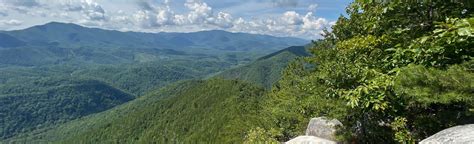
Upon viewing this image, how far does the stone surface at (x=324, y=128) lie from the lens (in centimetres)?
1788

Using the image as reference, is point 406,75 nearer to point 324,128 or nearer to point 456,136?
point 456,136

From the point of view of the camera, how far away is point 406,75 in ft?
31.7

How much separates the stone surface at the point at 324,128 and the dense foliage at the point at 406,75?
988 millimetres

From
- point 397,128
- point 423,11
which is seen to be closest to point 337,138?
point 397,128

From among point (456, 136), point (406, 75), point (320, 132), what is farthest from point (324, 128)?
point (456, 136)

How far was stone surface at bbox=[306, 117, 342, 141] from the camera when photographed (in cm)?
1788

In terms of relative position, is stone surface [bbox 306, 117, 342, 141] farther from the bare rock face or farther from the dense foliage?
the bare rock face

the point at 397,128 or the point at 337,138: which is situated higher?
the point at 397,128

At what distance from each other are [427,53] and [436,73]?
67 centimetres

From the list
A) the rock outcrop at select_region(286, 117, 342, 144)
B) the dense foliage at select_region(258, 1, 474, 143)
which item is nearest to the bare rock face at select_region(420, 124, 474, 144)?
the dense foliage at select_region(258, 1, 474, 143)

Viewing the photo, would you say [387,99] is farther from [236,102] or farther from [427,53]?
[236,102]

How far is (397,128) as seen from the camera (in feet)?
41.2

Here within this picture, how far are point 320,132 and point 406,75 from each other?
9388 millimetres

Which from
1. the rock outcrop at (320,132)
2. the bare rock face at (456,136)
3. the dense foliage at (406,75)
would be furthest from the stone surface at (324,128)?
the bare rock face at (456,136)
